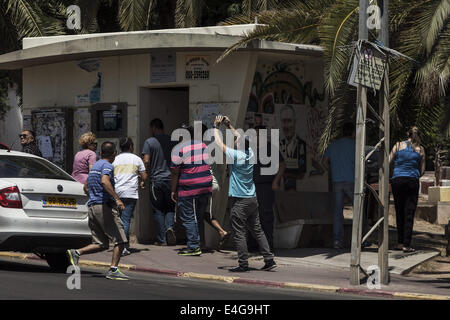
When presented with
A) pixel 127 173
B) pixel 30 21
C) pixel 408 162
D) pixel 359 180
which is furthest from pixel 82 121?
pixel 30 21

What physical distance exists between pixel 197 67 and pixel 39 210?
4.60 metres

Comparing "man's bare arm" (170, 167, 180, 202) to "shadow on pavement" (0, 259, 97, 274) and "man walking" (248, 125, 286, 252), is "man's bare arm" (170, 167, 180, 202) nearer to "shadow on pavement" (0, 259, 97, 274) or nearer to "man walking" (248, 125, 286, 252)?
"man walking" (248, 125, 286, 252)

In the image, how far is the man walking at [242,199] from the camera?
1245 centimetres

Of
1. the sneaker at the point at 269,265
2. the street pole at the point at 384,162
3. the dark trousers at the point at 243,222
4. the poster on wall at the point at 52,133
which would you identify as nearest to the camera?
the street pole at the point at 384,162

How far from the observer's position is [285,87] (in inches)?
622


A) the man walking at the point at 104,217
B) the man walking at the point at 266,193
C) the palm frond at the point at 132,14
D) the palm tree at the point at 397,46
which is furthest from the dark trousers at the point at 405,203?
the palm frond at the point at 132,14

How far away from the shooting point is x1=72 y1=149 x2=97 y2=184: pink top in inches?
570

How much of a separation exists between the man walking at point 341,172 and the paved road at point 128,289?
3.50 metres

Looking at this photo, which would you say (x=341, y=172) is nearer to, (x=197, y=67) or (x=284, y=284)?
(x=197, y=67)

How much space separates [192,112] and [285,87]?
167cm

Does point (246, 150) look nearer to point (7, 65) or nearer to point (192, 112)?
point (192, 112)

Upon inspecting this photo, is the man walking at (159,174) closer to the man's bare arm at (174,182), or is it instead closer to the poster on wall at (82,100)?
the man's bare arm at (174,182)

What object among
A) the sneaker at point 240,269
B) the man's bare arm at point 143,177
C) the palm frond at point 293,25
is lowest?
the sneaker at point 240,269
